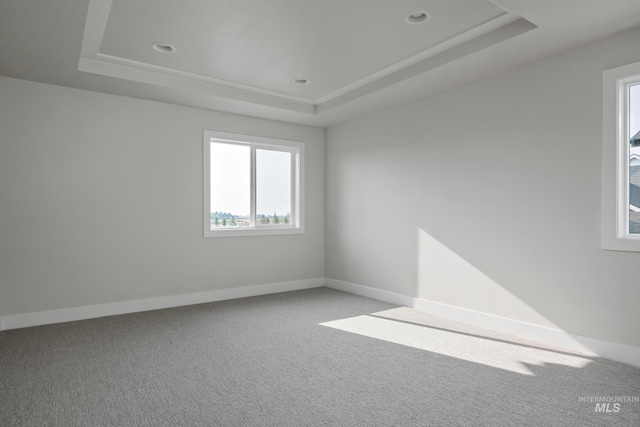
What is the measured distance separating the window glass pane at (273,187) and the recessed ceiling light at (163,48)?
2.19 meters

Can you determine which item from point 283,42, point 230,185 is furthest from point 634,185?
point 230,185

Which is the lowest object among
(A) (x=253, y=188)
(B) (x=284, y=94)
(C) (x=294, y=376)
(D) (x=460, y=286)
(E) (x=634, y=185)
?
(C) (x=294, y=376)

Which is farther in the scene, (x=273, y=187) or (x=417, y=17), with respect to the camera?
(x=273, y=187)

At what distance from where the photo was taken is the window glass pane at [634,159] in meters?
3.08

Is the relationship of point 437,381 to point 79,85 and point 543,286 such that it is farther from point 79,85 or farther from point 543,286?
point 79,85

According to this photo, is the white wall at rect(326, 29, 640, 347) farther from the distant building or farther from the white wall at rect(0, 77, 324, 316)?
the white wall at rect(0, 77, 324, 316)

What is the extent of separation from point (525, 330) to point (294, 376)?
2.25 meters

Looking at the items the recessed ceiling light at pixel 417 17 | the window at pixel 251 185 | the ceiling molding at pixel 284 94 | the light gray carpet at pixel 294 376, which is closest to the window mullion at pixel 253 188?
the window at pixel 251 185

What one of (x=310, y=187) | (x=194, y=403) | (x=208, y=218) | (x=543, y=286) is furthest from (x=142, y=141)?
(x=543, y=286)

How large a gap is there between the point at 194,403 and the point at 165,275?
274cm

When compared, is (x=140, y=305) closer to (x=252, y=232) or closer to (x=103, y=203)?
(x=103, y=203)

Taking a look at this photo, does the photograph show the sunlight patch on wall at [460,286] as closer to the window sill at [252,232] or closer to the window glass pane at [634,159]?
the window glass pane at [634,159]

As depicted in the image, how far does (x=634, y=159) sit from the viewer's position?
310 centimetres

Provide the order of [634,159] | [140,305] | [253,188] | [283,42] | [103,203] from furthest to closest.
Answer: [253,188] < [140,305] < [103,203] < [283,42] < [634,159]
